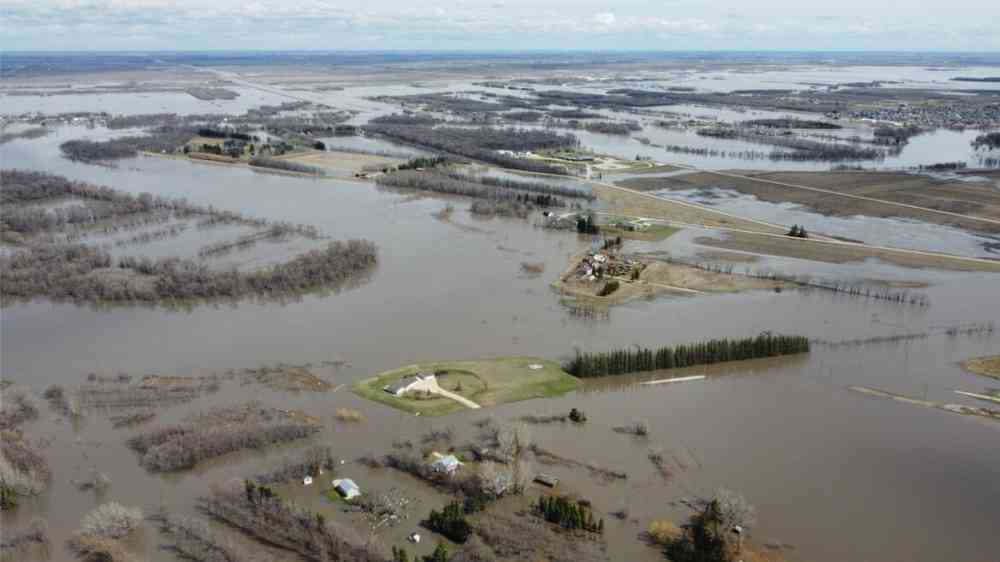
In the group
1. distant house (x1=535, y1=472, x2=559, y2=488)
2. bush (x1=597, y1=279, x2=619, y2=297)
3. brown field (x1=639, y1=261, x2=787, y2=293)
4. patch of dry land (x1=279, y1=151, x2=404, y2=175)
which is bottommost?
distant house (x1=535, y1=472, x2=559, y2=488)

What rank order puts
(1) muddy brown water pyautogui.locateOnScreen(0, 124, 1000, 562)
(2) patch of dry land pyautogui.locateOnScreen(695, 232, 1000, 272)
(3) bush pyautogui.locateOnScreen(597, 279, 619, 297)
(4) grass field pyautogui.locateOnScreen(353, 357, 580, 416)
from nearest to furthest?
1. (1) muddy brown water pyautogui.locateOnScreen(0, 124, 1000, 562)
2. (4) grass field pyautogui.locateOnScreen(353, 357, 580, 416)
3. (3) bush pyautogui.locateOnScreen(597, 279, 619, 297)
4. (2) patch of dry land pyautogui.locateOnScreen(695, 232, 1000, 272)

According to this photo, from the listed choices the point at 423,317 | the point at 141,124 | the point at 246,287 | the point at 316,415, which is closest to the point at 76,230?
the point at 246,287

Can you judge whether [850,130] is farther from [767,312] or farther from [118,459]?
[118,459]

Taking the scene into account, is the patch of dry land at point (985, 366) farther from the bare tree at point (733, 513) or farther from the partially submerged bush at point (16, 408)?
the partially submerged bush at point (16, 408)

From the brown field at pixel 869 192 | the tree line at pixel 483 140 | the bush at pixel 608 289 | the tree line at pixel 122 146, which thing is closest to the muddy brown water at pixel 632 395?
the bush at pixel 608 289

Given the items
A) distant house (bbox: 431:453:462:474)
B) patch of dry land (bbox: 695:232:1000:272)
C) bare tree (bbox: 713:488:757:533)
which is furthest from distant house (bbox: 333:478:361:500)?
patch of dry land (bbox: 695:232:1000:272)

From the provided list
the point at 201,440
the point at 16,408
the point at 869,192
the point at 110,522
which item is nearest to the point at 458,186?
the point at 869,192

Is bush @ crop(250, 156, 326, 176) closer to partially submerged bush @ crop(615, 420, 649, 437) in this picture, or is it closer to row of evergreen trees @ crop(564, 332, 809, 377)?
row of evergreen trees @ crop(564, 332, 809, 377)
